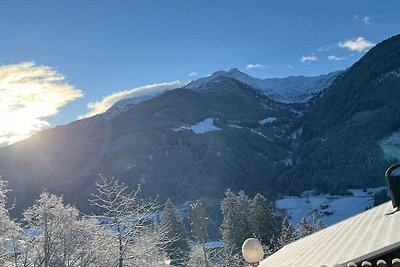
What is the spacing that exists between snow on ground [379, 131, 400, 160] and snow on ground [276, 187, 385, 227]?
23.2 meters

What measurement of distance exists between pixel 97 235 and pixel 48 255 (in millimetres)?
1686

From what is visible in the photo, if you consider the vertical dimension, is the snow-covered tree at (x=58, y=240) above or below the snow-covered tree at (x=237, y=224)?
above

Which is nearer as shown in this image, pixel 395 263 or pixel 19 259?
pixel 395 263

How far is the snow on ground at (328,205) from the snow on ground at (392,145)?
76.0ft

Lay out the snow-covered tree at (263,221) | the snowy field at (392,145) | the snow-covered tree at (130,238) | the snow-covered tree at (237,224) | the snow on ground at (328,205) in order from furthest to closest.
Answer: the snowy field at (392,145)
the snow on ground at (328,205)
the snow-covered tree at (263,221)
the snow-covered tree at (237,224)
the snow-covered tree at (130,238)

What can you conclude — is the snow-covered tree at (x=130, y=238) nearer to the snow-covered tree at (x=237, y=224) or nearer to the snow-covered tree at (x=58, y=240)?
the snow-covered tree at (x=58, y=240)

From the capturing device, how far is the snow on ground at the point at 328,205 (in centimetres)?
13800

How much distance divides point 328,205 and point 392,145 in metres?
51.6

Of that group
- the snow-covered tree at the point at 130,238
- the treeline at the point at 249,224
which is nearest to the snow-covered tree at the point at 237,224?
the treeline at the point at 249,224

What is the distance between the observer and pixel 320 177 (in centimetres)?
18712

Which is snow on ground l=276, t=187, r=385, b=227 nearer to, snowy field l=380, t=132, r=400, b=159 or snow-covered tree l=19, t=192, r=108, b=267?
snowy field l=380, t=132, r=400, b=159

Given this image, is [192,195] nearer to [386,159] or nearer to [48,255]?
[386,159]

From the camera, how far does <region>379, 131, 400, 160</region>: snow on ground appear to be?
178900 millimetres

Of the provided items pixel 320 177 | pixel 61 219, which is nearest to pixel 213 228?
pixel 320 177
